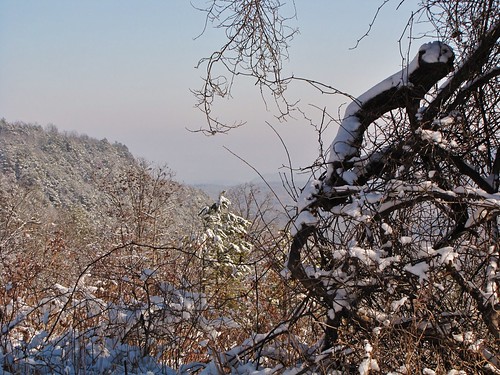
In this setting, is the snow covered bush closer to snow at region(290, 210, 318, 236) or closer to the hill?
snow at region(290, 210, 318, 236)

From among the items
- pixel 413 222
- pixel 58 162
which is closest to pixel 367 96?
pixel 413 222

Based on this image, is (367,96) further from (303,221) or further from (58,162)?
(58,162)

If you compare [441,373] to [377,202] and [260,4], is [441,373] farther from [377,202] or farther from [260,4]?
[260,4]

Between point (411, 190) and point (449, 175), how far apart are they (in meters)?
0.47

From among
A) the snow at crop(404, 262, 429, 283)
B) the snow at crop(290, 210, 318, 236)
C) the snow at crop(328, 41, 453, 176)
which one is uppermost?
the snow at crop(328, 41, 453, 176)

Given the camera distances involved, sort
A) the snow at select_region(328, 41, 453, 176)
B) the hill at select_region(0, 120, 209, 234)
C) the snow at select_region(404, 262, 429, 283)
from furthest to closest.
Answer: the hill at select_region(0, 120, 209, 234), the snow at select_region(328, 41, 453, 176), the snow at select_region(404, 262, 429, 283)

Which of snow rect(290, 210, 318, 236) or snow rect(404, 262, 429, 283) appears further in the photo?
snow rect(290, 210, 318, 236)

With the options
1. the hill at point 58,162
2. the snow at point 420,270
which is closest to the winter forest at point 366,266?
the snow at point 420,270

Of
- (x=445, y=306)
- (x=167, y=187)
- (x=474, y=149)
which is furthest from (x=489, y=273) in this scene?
(x=167, y=187)

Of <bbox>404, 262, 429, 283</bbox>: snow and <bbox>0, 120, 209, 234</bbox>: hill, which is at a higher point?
<bbox>0, 120, 209, 234</bbox>: hill

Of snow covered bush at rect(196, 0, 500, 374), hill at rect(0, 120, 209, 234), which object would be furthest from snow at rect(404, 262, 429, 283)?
hill at rect(0, 120, 209, 234)

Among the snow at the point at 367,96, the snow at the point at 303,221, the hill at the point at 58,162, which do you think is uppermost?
the hill at the point at 58,162

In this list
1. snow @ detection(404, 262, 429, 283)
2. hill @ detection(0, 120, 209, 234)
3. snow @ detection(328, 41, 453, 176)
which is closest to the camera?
Answer: snow @ detection(404, 262, 429, 283)

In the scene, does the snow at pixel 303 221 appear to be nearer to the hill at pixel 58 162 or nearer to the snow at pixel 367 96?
the snow at pixel 367 96
